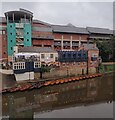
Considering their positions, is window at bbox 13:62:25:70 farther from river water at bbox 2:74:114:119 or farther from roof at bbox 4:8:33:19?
roof at bbox 4:8:33:19

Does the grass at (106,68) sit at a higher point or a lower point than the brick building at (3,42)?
lower

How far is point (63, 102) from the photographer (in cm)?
1473

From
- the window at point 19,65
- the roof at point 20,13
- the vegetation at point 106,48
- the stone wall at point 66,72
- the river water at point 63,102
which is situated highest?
the roof at point 20,13

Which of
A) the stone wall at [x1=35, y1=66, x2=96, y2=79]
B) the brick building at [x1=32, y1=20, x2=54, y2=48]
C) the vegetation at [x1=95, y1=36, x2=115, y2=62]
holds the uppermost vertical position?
the brick building at [x1=32, y1=20, x2=54, y2=48]

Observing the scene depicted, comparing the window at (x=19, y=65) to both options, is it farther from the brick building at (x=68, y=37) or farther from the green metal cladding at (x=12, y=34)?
the brick building at (x=68, y=37)

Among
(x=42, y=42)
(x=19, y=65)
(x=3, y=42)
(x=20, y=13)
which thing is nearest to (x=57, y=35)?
(x=42, y=42)

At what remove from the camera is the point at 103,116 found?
11547 millimetres

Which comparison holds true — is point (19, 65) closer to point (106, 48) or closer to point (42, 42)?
point (42, 42)

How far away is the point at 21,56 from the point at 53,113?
10.00m

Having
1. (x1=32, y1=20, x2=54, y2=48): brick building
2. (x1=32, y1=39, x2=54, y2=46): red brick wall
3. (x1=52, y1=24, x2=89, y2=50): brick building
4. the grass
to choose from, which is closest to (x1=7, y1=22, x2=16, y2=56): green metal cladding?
(x1=32, y1=20, x2=54, y2=48): brick building

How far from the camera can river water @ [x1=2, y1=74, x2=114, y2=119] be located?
12.2m

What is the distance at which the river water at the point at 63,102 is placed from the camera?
12.2 m

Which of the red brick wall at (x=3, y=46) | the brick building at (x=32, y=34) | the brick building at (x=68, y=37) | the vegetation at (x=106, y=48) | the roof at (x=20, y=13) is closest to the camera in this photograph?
the brick building at (x=32, y=34)

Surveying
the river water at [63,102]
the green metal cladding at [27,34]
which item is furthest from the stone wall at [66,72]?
the green metal cladding at [27,34]
